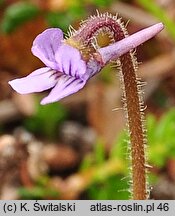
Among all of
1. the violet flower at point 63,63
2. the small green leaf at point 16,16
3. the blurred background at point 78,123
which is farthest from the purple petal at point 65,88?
the small green leaf at point 16,16

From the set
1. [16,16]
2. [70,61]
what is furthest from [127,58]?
[16,16]

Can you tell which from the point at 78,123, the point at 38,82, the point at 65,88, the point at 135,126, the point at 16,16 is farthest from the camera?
the point at 78,123

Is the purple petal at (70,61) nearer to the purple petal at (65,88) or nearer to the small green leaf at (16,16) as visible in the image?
the purple petal at (65,88)

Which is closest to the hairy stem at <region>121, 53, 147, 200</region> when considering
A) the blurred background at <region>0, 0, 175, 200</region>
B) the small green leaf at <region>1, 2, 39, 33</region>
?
the blurred background at <region>0, 0, 175, 200</region>

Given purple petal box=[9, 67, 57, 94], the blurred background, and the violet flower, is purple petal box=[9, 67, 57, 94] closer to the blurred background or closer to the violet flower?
the violet flower

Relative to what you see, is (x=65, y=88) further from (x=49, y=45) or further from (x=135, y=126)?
(x=135, y=126)

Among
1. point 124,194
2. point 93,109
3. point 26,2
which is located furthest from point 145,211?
point 26,2
